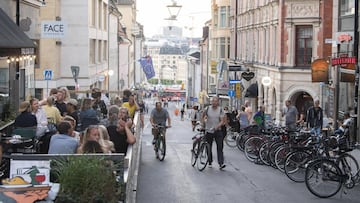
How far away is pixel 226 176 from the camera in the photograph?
15.3 metres

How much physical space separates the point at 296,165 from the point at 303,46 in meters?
22.3

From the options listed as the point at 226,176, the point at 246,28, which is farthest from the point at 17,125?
the point at 246,28

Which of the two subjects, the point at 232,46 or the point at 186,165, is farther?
the point at 232,46

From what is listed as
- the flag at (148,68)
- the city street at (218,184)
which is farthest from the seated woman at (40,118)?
the flag at (148,68)

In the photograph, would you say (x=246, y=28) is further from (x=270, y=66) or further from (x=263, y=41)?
(x=270, y=66)

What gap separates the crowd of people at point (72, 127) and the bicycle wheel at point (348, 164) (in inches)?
143

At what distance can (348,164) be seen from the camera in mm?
13055

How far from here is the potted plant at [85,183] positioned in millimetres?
7371

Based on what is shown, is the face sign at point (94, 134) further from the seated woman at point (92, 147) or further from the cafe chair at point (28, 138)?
the cafe chair at point (28, 138)

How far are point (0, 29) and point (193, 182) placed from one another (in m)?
6.33

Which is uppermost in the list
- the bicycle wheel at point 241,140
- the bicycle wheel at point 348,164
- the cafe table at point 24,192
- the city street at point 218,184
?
the cafe table at point 24,192

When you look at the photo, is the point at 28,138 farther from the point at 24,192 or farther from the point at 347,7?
the point at 347,7

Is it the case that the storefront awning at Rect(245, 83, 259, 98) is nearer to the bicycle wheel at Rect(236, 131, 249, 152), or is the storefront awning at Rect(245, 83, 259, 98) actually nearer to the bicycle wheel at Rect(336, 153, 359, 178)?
the bicycle wheel at Rect(236, 131, 249, 152)

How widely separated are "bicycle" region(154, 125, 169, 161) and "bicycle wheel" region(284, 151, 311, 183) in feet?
12.4
